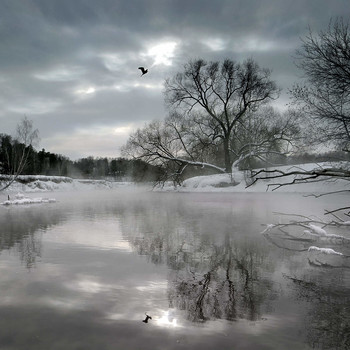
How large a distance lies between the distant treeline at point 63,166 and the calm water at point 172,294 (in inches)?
934

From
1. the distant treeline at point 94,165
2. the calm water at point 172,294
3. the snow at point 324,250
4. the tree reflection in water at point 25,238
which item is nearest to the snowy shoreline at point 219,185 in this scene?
the distant treeline at point 94,165

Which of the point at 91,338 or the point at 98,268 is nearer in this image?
the point at 91,338

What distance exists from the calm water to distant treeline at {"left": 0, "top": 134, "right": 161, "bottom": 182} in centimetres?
2371

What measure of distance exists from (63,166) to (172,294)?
338 ft

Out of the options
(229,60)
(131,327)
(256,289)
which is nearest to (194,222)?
(256,289)

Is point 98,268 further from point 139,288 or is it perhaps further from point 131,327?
point 131,327

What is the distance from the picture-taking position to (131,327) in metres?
2.88

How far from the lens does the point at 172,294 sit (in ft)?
12.1

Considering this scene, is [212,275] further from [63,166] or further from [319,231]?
[63,166]

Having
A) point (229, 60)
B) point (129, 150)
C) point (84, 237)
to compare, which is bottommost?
point (84, 237)

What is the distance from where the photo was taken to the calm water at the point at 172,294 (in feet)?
8.89

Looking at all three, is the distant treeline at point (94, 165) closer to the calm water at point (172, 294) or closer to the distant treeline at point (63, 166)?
the distant treeline at point (63, 166)

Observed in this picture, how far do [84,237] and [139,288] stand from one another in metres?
3.82

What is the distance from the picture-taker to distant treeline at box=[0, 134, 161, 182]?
32250 mm
